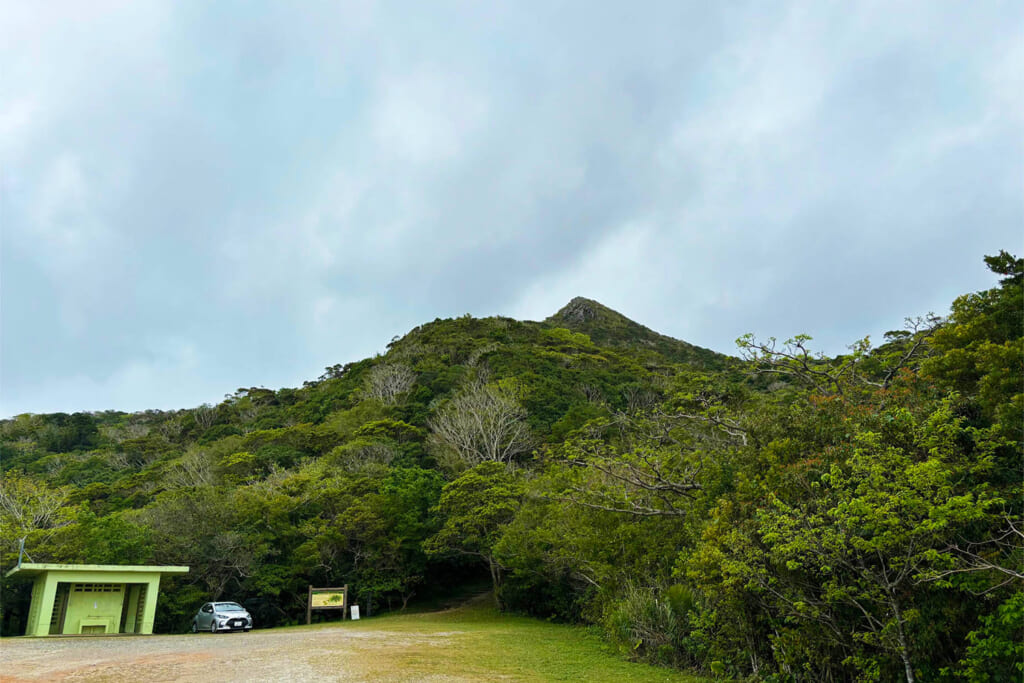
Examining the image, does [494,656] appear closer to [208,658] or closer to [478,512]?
[208,658]

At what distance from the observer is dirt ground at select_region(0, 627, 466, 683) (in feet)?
27.3

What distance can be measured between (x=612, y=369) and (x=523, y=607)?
106 feet

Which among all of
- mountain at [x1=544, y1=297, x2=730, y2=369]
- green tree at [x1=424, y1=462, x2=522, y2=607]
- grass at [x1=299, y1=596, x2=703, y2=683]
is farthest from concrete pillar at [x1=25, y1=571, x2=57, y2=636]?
mountain at [x1=544, y1=297, x2=730, y2=369]

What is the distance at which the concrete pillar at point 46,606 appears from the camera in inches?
647

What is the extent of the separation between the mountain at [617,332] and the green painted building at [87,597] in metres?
59.8

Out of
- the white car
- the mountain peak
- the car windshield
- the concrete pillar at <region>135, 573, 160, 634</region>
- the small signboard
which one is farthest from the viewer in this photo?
the mountain peak

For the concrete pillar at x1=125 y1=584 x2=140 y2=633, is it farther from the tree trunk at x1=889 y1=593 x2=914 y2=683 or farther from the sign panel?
the tree trunk at x1=889 y1=593 x2=914 y2=683

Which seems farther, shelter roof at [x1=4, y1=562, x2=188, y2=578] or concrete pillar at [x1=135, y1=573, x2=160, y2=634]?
concrete pillar at [x1=135, y1=573, x2=160, y2=634]

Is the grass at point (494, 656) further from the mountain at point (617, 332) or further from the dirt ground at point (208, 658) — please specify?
the mountain at point (617, 332)

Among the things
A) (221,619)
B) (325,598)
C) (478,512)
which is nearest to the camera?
(221,619)

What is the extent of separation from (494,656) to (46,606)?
549 inches

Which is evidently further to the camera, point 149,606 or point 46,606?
point 149,606

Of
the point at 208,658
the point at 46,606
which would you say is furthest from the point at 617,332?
the point at 208,658

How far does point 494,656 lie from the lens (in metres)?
11.0
